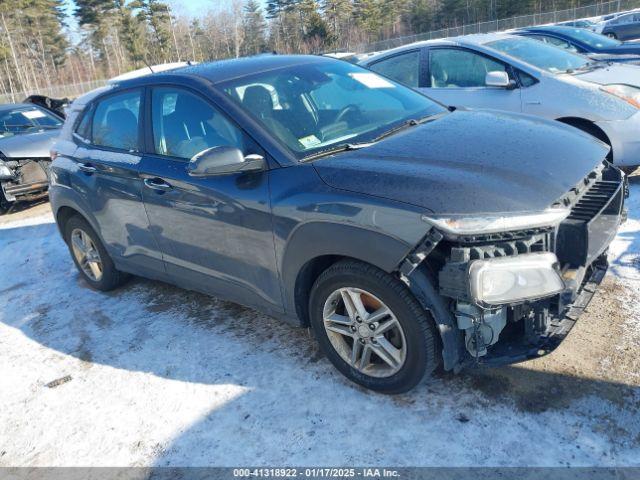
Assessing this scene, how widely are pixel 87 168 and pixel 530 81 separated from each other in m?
4.48

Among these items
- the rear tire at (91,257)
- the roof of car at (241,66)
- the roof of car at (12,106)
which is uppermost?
the roof of car at (241,66)

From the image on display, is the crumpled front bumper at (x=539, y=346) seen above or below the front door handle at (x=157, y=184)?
below

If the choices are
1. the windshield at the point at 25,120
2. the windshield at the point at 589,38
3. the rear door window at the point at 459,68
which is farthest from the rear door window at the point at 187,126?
the windshield at the point at 589,38

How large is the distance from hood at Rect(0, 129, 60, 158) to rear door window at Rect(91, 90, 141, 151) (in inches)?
179

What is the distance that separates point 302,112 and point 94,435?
2224 millimetres

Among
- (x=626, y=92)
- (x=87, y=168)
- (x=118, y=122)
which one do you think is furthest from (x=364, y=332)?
(x=626, y=92)

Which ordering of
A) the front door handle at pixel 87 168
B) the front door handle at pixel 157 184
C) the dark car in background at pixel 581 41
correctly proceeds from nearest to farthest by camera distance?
the front door handle at pixel 157 184
the front door handle at pixel 87 168
the dark car in background at pixel 581 41

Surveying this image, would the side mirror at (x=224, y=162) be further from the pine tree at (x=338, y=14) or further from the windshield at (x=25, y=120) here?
the pine tree at (x=338, y=14)

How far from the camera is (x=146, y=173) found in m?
3.66

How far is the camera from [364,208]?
2533 millimetres

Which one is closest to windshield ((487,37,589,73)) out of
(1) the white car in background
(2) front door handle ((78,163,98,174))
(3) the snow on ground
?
(1) the white car in background

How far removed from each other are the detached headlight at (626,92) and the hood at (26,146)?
7.61 meters

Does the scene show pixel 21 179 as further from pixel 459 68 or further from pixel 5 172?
pixel 459 68

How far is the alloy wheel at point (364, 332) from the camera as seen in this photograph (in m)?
2.72
